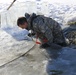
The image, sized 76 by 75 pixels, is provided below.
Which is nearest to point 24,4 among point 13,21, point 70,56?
point 13,21

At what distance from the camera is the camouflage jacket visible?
629cm

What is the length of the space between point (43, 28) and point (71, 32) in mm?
1941

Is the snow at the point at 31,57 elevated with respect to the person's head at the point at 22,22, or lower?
lower

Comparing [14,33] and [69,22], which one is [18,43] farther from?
[69,22]

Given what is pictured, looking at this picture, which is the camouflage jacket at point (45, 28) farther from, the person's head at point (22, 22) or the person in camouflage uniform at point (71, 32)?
the person in camouflage uniform at point (71, 32)

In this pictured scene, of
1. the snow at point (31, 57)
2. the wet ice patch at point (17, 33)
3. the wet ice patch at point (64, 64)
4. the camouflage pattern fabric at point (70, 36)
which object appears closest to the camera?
the wet ice patch at point (64, 64)

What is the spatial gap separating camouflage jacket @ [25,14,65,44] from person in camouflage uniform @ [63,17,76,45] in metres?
0.39

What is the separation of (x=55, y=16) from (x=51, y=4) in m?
2.59

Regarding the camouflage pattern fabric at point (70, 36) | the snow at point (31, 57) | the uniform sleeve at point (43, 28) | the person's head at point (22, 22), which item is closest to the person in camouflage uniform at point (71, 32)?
the camouflage pattern fabric at point (70, 36)

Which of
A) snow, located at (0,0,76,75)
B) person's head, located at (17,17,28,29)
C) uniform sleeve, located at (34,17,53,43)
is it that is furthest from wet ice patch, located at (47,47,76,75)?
person's head, located at (17,17,28,29)

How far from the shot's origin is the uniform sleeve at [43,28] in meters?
6.28

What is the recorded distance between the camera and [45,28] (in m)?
6.34

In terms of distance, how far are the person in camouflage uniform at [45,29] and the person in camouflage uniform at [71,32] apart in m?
0.36

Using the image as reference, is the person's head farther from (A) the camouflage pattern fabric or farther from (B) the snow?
(A) the camouflage pattern fabric
